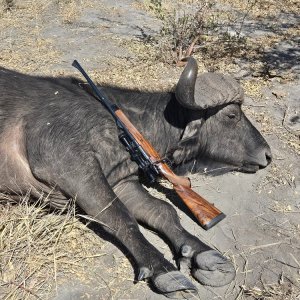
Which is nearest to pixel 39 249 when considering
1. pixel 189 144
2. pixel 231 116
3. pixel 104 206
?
A: pixel 104 206

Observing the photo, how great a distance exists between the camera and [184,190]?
4473mm

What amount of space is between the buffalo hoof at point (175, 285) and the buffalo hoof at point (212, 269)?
17 centimetres

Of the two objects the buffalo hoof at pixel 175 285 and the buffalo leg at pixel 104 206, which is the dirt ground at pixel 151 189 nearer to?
the buffalo hoof at pixel 175 285

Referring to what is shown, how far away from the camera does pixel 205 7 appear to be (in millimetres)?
7965

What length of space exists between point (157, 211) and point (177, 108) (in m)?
1.07

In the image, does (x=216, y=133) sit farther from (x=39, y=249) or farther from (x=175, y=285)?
(x=39, y=249)

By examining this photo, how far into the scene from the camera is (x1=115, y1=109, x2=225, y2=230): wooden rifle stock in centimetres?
434

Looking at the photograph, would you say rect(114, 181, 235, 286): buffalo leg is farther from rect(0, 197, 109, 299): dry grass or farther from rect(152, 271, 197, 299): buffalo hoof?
rect(0, 197, 109, 299): dry grass

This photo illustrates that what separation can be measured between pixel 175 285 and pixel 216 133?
1.89 meters

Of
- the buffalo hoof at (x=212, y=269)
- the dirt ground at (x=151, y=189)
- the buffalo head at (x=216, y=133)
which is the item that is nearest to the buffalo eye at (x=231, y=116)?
the buffalo head at (x=216, y=133)

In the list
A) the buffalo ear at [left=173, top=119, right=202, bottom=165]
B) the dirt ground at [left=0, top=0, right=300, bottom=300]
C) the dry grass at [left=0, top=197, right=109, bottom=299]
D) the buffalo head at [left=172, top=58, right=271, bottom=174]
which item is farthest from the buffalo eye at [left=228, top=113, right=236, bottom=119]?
the dry grass at [left=0, top=197, right=109, bottom=299]

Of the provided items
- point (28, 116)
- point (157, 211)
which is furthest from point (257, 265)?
point (28, 116)

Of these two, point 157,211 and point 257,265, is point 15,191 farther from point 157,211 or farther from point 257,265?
point 257,265

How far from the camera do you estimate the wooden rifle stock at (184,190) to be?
4.34 meters
